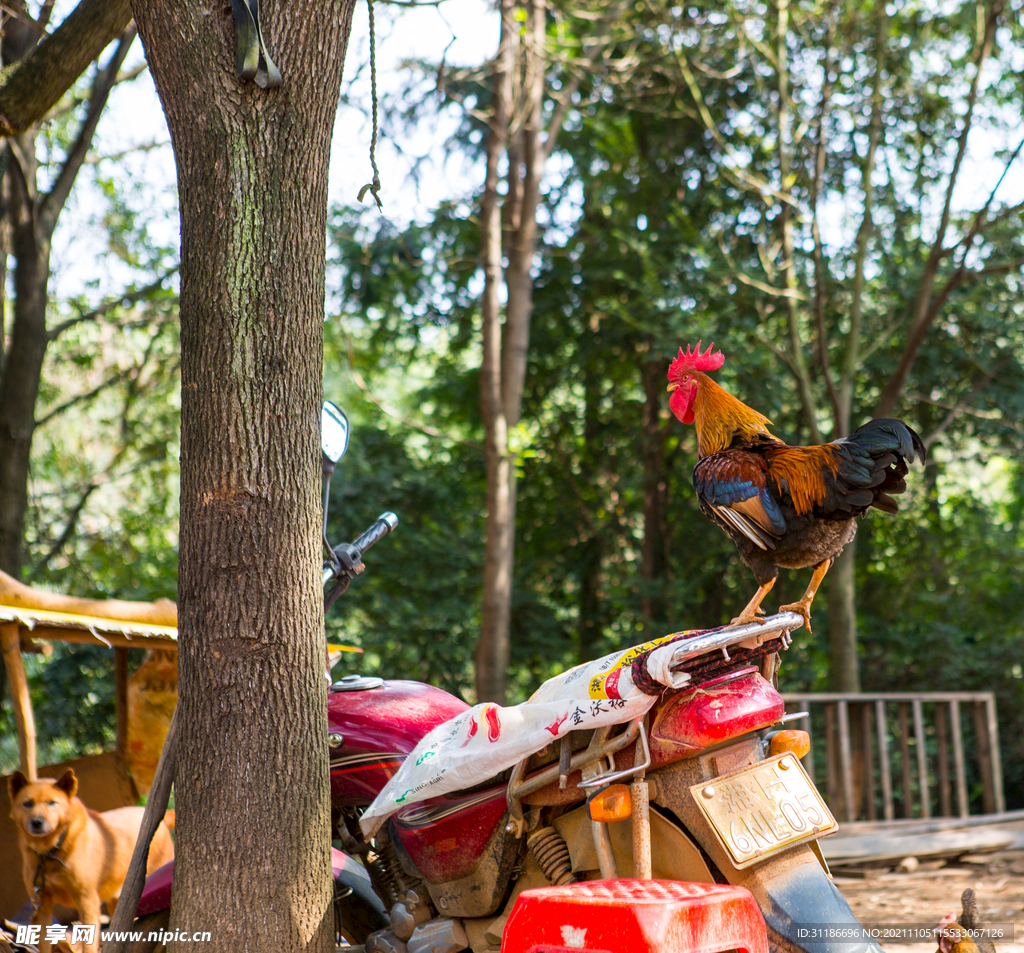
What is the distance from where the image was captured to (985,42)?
24.5 feet

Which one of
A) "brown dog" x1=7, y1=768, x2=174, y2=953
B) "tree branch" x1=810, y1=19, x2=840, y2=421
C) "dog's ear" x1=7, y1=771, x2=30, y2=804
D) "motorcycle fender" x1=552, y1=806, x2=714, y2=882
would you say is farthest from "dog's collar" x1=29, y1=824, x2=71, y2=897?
"tree branch" x1=810, y1=19, x2=840, y2=421

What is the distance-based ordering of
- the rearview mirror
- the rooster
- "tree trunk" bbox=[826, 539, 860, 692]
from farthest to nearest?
1. "tree trunk" bbox=[826, 539, 860, 692]
2. the rearview mirror
3. the rooster

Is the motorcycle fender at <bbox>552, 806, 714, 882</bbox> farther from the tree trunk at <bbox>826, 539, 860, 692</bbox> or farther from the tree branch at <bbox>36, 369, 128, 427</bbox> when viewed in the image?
the tree branch at <bbox>36, 369, 128, 427</bbox>

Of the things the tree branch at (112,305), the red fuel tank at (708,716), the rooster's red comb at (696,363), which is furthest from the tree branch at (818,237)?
the tree branch at (112,305)

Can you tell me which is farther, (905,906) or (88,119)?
(88,119)

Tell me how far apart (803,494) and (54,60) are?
3.11 meters

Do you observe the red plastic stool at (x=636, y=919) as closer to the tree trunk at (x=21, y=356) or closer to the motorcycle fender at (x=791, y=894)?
the motorcycle fender at (x=791, y=894)

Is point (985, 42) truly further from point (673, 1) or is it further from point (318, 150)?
point (318, 150)

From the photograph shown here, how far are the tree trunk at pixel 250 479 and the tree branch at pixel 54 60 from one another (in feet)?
3.09

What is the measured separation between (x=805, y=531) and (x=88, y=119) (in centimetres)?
728

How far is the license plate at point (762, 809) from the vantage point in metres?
2.03

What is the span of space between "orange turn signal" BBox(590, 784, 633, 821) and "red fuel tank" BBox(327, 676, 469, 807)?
2.91 ft

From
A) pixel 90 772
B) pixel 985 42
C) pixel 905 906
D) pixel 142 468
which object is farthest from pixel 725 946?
pixel 142 468

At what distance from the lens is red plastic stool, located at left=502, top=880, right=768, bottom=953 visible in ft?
5.41
